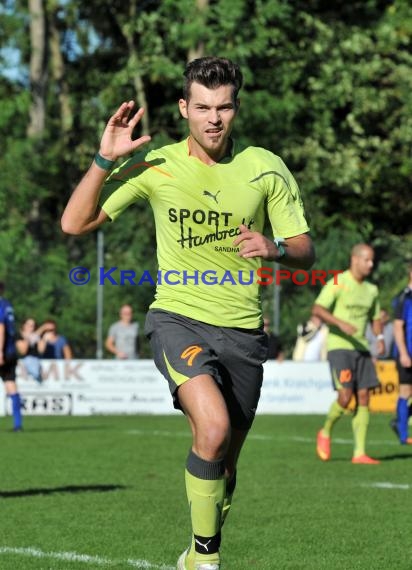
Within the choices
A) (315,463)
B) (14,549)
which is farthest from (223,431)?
(315,463)

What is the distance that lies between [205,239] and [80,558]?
218cm

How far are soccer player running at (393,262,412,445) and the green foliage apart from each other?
1457cm

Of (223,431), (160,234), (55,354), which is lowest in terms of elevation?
(55,354)

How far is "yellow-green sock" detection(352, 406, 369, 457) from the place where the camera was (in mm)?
14141

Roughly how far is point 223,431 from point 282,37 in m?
31.2

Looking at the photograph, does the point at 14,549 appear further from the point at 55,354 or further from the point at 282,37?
the point at 282,37

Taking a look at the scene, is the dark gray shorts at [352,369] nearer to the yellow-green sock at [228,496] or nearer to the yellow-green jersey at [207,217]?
the yellow-green sock at [228,496]

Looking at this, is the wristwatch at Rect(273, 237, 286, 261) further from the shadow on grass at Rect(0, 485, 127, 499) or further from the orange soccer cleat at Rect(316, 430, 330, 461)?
the orange soccer cleat at Rect(316, 430, 330, 461)

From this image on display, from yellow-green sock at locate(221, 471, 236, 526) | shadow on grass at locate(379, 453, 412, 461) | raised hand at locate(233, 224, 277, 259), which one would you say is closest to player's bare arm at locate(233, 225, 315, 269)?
raised hand at locate(233, 224, 277, 259)

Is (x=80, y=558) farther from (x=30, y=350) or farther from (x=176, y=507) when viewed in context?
(x=30, y=350)

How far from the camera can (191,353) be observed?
20.6 ft

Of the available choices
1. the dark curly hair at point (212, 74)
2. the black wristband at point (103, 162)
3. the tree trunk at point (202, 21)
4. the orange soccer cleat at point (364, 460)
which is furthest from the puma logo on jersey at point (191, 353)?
the tree trunk at point (202, 21)

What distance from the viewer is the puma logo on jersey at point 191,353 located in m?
6.26

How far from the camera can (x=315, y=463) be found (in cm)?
1395
